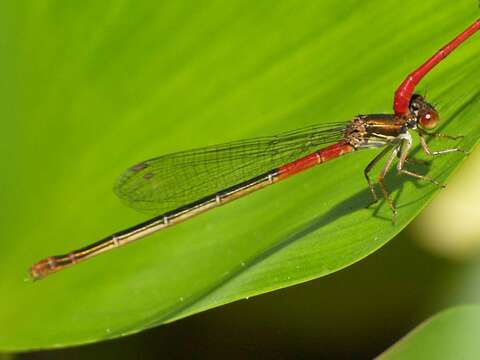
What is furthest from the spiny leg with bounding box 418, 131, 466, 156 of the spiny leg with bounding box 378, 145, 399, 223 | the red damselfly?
the spiny leg with bounding box 378, 145, 399, 223

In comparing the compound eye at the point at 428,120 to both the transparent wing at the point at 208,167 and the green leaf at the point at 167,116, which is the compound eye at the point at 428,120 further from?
the transparent wing at the point at 208,167

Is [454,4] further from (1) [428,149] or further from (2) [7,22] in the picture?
(2) [7,22]

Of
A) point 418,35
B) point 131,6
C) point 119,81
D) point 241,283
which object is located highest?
point 131,6

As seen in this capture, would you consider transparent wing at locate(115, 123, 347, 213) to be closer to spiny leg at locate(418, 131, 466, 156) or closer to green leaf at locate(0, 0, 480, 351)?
green leaf at locate(0, 0, 480, 351)

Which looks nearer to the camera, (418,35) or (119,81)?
(418,35)

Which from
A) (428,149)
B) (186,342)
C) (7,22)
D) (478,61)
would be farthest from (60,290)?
(478,61)

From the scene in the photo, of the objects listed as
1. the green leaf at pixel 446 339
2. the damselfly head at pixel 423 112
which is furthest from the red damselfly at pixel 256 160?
the green leaf at pixel 446 339

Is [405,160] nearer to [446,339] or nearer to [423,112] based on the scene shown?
[423,112]

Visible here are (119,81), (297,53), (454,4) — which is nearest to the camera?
(454,4)
